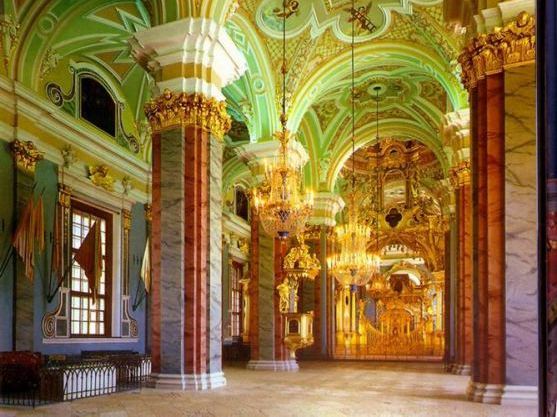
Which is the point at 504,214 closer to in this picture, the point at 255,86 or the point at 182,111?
the point at 182,111

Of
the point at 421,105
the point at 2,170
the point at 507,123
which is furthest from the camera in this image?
the point at 421,105

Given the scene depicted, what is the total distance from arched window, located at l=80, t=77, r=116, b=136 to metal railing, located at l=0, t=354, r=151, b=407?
20.7 ft

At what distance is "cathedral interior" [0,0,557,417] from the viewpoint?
841 cm

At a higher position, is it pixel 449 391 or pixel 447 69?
pixel 447 69

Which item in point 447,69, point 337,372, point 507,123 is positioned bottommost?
point 337,372

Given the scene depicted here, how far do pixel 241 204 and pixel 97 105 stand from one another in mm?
10825

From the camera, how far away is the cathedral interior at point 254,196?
8406 millimetres

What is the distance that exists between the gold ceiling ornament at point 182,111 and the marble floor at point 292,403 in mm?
4139

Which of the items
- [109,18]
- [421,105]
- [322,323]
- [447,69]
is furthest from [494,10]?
[322,323]

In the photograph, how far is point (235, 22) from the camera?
46.3ft

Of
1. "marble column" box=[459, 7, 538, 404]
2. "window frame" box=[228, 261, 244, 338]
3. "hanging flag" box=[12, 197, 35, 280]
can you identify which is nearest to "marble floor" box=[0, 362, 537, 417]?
"marble column" box=[459, 7, 538, 404]

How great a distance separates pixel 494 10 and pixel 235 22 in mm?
6704

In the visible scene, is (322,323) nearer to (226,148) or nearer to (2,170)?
(226,148)

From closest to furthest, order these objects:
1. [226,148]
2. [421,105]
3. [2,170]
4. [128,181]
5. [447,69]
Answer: [2,170] → [447,69] → [128,181] → [421,105] → [226,148]
